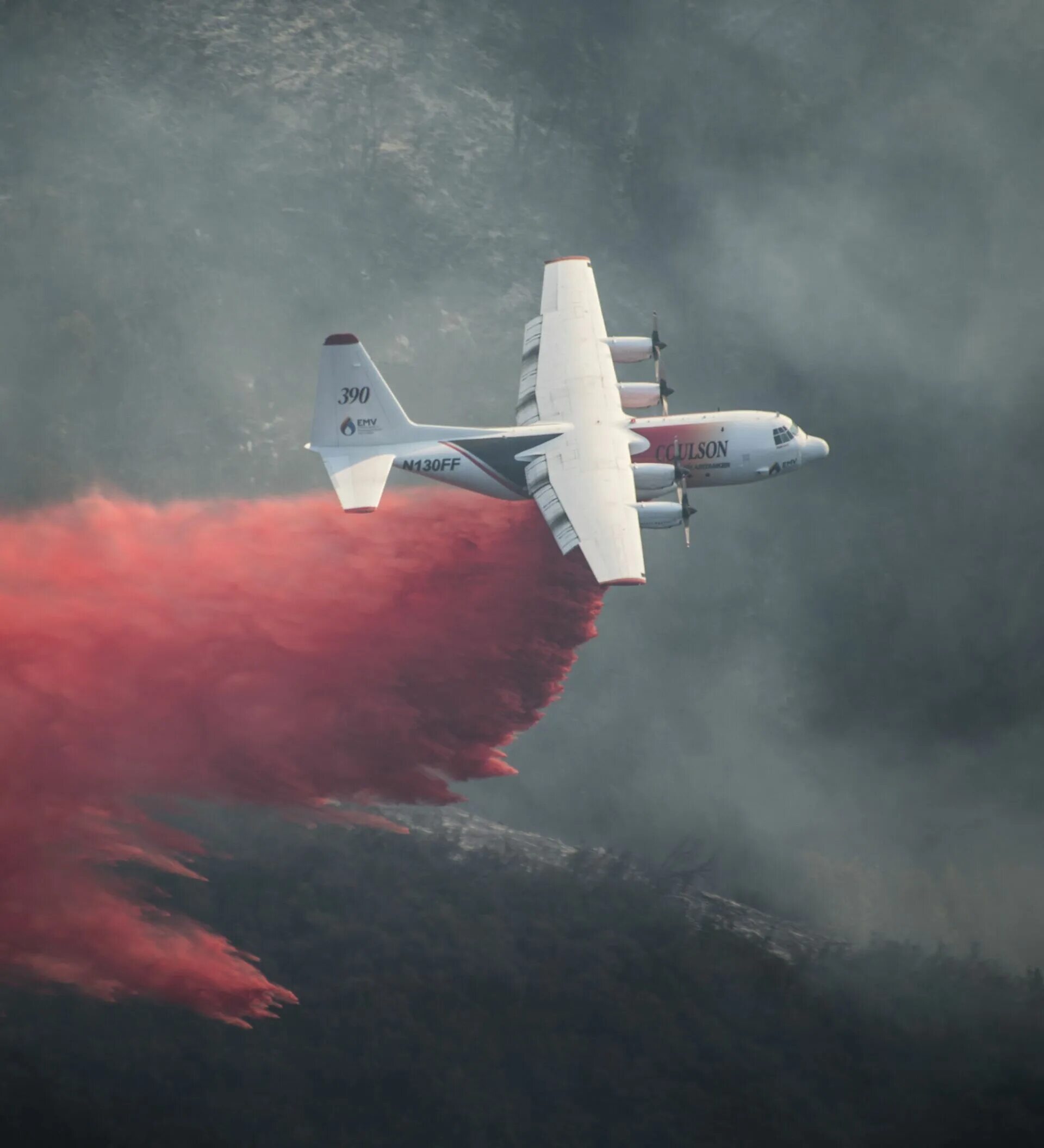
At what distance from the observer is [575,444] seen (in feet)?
189

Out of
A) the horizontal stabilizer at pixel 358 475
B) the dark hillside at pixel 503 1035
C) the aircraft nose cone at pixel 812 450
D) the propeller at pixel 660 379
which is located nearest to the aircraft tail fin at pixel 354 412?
the horizontal stabilizer at pixel 358 475

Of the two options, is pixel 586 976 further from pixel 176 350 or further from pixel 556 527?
pixel 176 350

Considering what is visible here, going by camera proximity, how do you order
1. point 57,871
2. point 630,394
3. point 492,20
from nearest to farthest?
1. point 57,871
2. point 630,394
3. point 492,20

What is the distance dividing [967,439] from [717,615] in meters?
18.7

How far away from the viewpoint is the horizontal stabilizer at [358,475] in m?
56.5

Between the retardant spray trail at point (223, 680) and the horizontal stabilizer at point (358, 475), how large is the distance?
3.58 metres

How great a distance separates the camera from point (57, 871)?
181 feet

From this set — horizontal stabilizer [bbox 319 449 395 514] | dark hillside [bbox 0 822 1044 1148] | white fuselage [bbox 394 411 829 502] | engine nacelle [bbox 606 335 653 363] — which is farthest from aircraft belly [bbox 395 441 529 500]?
dark hillside [bbox 0 822 1044 1148]

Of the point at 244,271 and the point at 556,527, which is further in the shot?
the point at 244,271

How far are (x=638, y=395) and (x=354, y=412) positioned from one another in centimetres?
1114

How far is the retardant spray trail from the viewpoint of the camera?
5553cm

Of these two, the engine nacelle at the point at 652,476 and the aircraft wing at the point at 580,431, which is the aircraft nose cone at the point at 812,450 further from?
the aircraft wing at the point at 580,431

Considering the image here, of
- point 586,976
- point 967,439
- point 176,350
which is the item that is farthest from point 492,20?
point 586,976

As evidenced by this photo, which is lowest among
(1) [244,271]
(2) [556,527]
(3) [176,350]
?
(2) [556,527]
